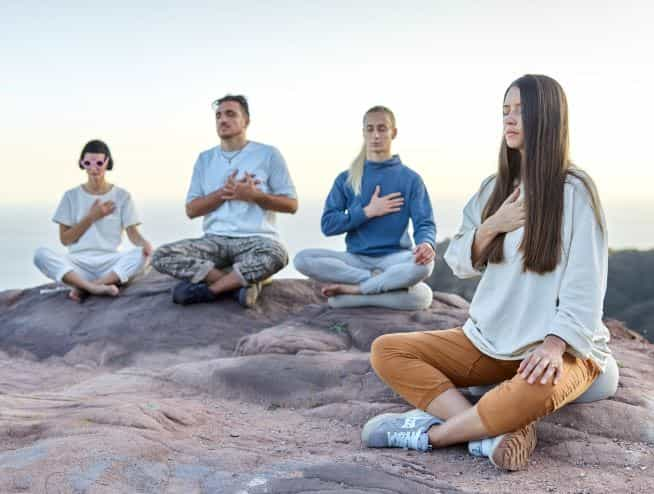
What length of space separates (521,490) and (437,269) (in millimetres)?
9353

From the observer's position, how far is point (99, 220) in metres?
8.12

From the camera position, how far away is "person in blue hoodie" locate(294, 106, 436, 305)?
6.73 meters

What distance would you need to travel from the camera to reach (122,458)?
3529mm

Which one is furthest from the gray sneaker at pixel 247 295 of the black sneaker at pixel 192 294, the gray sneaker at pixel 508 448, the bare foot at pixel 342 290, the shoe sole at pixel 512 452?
the shoe sole at pixel 512 452

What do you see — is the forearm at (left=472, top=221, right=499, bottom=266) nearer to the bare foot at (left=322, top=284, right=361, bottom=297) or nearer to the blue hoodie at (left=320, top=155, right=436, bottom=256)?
the blue hoodie at (left=320, top=155, right=436, bottom=256)

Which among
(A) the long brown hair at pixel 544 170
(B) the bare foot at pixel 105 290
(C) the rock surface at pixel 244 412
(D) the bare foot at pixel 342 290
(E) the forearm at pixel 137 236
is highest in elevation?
(A) the long brown hair at pixel 544 170

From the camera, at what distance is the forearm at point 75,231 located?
8.05m

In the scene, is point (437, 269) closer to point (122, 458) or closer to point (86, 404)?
point (86, 404)

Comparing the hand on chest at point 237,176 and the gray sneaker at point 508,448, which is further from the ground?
the hand on chest at point 237,176

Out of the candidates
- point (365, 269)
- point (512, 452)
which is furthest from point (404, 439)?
point (365, 269)

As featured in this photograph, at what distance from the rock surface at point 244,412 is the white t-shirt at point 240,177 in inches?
27.3

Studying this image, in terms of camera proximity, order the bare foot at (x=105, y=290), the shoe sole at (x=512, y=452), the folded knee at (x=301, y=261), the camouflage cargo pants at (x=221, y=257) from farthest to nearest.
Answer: the bare foot at (x=105, y=290), the camouflage cargo pants at (x=221, y=257), the folded knee at (x=301, y=261), the shoe sole at (x=512, y=452)

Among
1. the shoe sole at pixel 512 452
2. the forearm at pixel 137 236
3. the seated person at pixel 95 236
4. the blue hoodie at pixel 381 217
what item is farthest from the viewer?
the forearm at pixel 137 236

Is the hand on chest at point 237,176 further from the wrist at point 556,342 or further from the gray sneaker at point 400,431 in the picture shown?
the wrist at point 556,342
